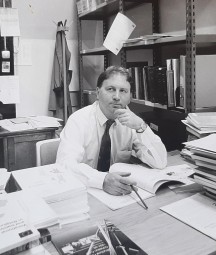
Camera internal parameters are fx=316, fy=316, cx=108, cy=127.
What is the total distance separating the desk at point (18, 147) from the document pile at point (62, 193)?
1.50m

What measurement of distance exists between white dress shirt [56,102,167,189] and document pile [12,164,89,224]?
0.38m

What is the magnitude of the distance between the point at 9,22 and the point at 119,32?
1289 millimetres

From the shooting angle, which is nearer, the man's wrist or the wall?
the man's wrist

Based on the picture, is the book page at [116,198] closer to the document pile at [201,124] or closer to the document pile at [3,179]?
the document pile at [3,179]

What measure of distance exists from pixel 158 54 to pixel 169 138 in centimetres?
94

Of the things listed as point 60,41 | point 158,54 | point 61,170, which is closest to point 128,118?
point 61,170

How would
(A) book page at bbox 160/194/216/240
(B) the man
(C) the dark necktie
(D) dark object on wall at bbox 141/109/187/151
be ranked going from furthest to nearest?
(D) dark object on wall at bbox 141/109/187/151 < (C) the dark necktie < (B) the man < (A) book page at bbox 160/194/216/240

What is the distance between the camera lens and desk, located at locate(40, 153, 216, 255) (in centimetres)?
89

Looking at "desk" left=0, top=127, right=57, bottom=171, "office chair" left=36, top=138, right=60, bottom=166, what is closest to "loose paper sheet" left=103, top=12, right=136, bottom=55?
"desk" left=0, top=127, right=57, bottom=171

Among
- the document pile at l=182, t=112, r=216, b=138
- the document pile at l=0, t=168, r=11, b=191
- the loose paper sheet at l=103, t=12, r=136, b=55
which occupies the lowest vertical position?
the document pile at l=0, t=168, r=11, b=191

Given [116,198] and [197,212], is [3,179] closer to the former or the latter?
[116,198]

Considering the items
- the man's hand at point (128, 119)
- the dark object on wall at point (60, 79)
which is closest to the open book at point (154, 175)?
the man's hand at point (128, 119)

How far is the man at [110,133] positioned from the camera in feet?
5.72

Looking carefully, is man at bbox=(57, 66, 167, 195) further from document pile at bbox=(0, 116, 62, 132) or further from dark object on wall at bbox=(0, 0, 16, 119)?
dark object on wall at bbox=(0, 0, 16, 119)
